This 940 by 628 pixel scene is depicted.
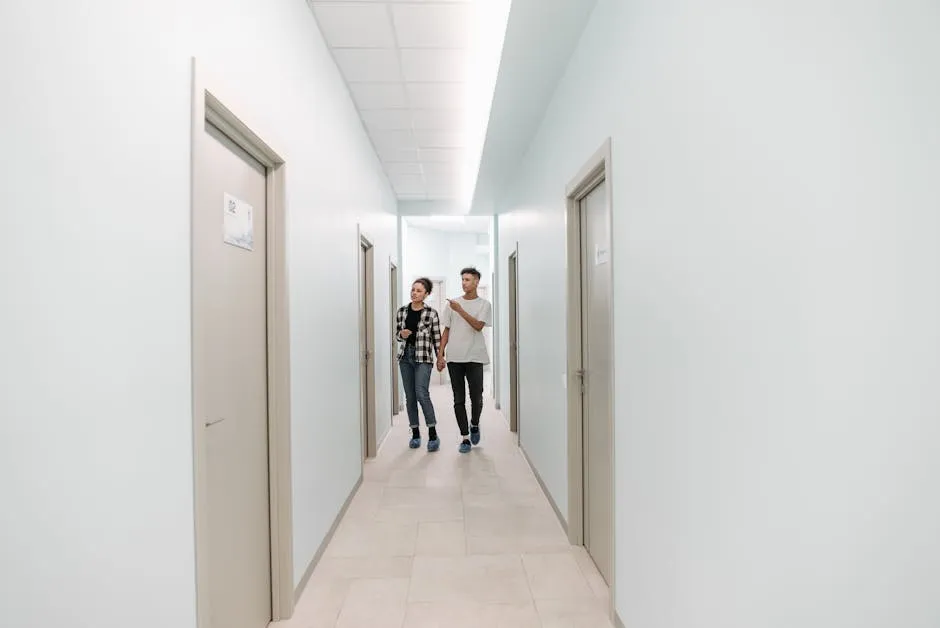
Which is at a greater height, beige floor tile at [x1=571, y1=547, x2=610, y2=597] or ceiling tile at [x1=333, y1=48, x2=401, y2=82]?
ceiling tile at [x1=333, y1=48, x2=401, y2=82]

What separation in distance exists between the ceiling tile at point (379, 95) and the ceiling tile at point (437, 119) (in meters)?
0.23

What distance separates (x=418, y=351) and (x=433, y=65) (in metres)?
2.64

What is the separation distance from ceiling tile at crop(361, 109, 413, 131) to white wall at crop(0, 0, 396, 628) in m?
2.30

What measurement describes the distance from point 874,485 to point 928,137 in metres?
0.54

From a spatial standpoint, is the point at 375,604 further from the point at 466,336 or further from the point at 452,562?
the point at 466,336

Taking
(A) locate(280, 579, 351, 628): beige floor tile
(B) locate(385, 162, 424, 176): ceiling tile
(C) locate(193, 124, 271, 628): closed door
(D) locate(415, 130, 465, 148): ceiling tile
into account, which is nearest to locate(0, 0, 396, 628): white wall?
(C) locate(193, 124, 271, 628): closed door

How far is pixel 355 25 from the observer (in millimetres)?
2807

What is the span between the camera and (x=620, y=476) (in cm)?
216

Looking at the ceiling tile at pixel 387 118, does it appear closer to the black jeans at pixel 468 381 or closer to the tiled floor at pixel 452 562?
the black jeans at pixel 468 381

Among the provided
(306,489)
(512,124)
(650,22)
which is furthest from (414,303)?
(650,22)

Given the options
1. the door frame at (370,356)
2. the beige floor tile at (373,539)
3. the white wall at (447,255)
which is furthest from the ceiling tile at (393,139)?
the white wall at (447,255)

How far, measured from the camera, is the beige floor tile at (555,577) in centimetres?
247

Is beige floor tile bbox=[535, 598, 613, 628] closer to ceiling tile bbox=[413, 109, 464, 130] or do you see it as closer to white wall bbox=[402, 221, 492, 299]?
ceiling tile bbox=[413, 109, 464, 130]

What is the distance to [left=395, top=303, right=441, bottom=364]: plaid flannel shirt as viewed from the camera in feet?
16.8
